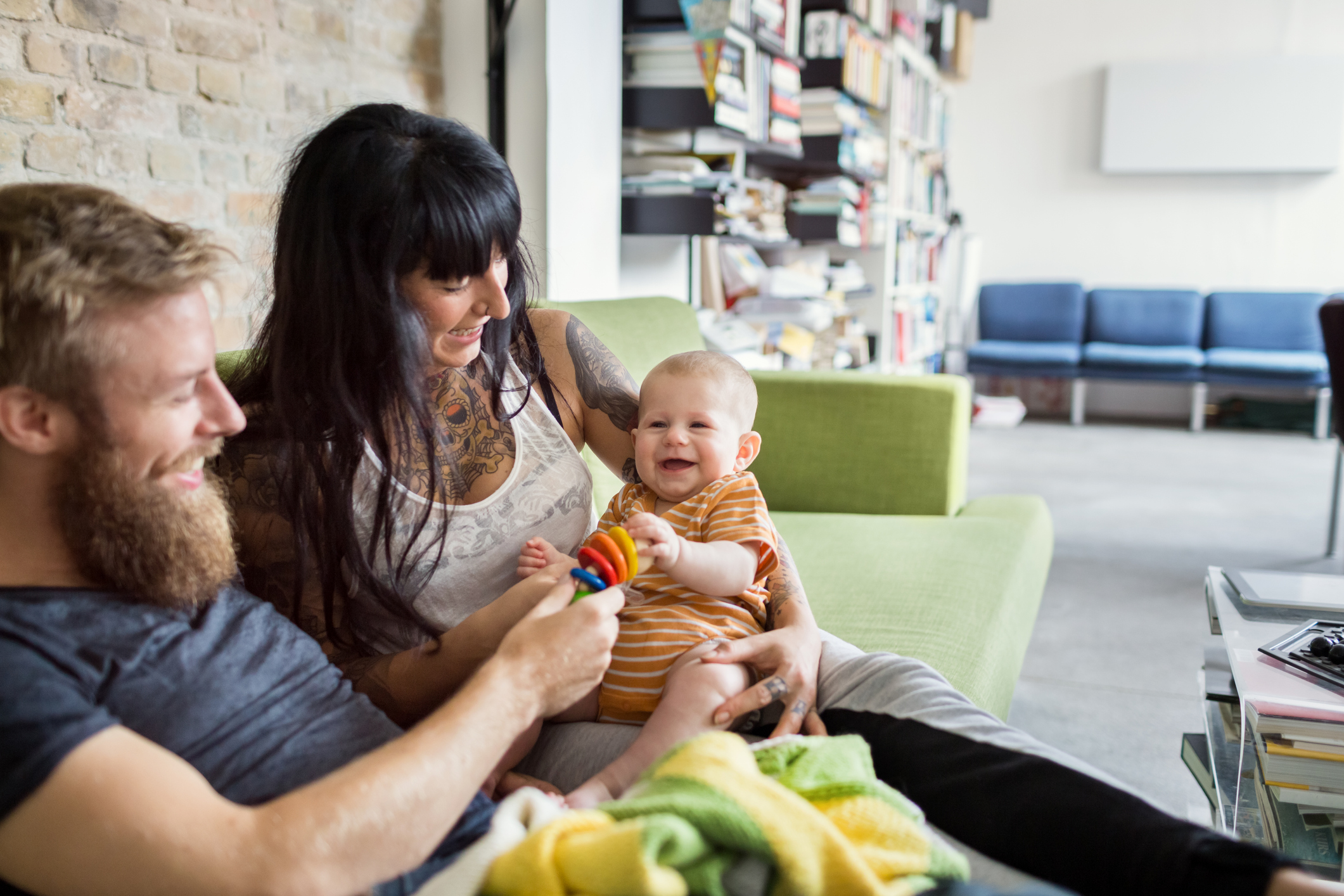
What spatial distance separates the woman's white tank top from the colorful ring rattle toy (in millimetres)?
226

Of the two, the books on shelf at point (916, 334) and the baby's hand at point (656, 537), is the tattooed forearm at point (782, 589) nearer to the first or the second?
the baby's hand at point (656, 537)

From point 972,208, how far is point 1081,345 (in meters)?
1.24

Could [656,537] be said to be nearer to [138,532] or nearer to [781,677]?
[781,677]

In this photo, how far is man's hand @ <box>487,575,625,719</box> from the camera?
2.89ft

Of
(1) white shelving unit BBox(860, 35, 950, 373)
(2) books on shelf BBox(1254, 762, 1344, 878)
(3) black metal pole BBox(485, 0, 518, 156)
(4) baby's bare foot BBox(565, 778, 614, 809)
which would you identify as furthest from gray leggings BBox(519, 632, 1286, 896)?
(1) white shelving unit BBox(860, 35, 950, 373)

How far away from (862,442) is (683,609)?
51.4 inches

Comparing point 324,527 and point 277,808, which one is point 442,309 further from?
point 277,808

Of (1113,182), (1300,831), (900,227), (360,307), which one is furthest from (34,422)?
(1113,182)

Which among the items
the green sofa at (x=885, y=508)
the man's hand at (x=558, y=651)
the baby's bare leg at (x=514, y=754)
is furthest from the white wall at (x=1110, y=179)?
the man's hand at (x=558, y=651)

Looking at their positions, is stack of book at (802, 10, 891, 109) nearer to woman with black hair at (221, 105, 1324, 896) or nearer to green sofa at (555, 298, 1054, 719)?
green sofa at (555, 298, 1054, 719)

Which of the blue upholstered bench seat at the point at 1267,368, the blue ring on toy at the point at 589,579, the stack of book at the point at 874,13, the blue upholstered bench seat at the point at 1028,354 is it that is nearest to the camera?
the blue ring on toy at the point at 589,579

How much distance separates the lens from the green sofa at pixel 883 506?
1729 millimetres

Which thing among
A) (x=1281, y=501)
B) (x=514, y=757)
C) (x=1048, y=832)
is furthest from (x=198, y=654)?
(x=1281, y=501)

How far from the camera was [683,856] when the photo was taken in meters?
0.74
